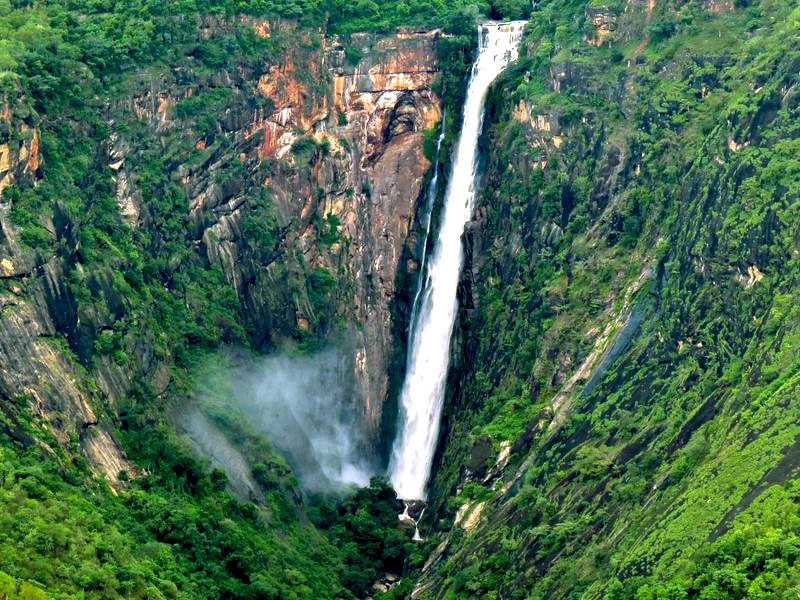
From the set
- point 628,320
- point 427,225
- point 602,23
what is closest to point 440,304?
point 427,225

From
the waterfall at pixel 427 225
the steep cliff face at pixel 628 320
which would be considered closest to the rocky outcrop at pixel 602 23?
the steep cliff face at pixel 628 320

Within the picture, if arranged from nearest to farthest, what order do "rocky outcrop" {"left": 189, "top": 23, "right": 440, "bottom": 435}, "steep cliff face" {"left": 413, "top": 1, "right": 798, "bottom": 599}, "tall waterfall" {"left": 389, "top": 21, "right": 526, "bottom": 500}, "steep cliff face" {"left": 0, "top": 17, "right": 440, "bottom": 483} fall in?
"steep cliff face" {"left": 413, "top": 1, "right": 798, "bottom": 599} < "steep cliff face" {"left": 0, "top": 17, "right": 440, "bottom": 483} < "tall waterfall" {"left": 389, "top": 21, "right": 526, "bottom": 500} < "rocky outcrop" {"left": 189, "top": 23, "right": 440, "bottom": 435}

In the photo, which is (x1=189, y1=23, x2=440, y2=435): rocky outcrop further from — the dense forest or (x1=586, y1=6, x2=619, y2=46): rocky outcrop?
(x1=586, y1=6, x2=619, y2=46): rocky outcrop

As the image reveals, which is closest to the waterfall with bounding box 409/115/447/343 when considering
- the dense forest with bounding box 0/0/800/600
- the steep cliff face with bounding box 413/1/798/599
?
the dense forest with bounding box 0/0/800/600

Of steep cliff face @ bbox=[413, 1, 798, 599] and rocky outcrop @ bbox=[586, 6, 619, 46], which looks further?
rocky outcrop @ bbox=[586, 6, 619, 46]

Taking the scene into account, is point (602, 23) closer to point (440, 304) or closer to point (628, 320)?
point (440, 304)

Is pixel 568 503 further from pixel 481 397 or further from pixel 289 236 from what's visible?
pixel 289 236

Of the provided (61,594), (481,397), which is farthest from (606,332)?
(61,594)
